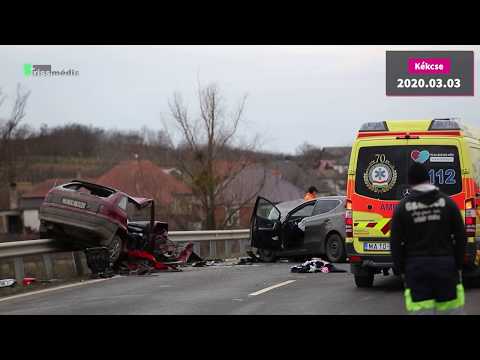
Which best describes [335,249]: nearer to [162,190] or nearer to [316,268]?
[316,268]

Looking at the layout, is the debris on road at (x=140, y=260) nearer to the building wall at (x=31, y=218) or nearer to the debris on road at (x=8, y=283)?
the debris on road at (x=8, y=283)

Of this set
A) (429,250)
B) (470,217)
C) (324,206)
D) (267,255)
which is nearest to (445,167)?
(470,217)

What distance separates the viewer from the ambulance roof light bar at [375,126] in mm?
10914

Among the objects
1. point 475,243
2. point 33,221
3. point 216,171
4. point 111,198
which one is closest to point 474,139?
point 475,243

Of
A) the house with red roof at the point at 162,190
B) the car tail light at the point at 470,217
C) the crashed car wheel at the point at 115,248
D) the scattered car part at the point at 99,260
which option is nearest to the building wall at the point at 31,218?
the house with red roof at the point at 162,190

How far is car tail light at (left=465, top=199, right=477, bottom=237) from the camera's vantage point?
1031cm

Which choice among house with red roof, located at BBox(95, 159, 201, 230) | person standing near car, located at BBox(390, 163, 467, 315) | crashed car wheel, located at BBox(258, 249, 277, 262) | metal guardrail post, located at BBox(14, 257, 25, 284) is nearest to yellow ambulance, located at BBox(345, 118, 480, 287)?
person standing near car, located at BBox(390, 163, 467, 315)

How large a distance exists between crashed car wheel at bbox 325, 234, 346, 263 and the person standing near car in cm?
1036

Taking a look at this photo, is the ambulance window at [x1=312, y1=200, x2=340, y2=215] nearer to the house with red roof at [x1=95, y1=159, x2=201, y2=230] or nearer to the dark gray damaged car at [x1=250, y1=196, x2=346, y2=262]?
the dark gray damaged car at [x1=250, y1=196, x2=346, y2=262]

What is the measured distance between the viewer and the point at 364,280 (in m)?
11.4

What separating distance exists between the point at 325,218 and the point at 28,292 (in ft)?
24.0

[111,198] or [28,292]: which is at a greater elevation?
[111,198]

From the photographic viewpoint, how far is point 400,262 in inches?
231
